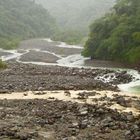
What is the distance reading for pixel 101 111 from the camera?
31.2m

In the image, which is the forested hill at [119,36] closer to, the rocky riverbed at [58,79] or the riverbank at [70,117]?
the rocky riverbed at [58,79]

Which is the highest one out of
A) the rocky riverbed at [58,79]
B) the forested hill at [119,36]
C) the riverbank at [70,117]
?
the forested hill at [119,36]

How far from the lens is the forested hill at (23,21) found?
138350 mm

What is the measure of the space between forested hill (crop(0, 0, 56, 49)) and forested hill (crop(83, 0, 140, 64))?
4904cm

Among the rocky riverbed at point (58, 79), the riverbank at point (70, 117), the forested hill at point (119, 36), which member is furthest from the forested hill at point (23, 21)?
the riverbank at point (70, 117)

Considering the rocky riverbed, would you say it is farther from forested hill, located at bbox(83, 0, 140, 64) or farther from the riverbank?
forested hill, located at bbox(83, 0, 140, 64)

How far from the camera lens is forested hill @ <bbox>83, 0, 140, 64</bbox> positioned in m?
71.8

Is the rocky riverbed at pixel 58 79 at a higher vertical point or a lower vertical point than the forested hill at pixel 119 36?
lower

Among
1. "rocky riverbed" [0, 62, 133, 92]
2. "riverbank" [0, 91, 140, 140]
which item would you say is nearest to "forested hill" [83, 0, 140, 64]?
"rocky riverbed" [0, 62, 133, 92]

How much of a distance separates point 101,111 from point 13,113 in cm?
598

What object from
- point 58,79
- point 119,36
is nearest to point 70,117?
point 58,79

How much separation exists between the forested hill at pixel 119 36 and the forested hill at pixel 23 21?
49041mm

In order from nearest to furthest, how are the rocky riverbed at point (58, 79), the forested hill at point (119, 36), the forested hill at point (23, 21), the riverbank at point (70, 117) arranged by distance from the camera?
the riverbank at point (70, 117), the rocky riverbed at point (58, 79), the forested hill at point (119, 36), the forested hill at point (23, 21)

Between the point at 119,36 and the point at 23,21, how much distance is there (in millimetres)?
84792
